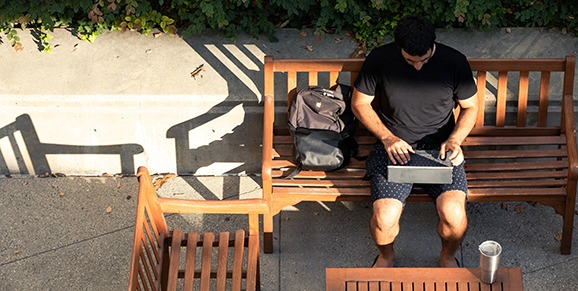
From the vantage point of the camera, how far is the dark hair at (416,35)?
5.24m

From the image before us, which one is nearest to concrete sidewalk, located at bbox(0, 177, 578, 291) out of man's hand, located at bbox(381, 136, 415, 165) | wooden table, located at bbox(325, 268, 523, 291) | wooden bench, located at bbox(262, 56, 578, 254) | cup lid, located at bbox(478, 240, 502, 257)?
wooden bench, located at bbox(262, 56, 578, 254)

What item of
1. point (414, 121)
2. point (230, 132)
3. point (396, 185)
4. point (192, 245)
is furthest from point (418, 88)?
point (192, 245)

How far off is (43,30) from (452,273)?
3643 millimetres

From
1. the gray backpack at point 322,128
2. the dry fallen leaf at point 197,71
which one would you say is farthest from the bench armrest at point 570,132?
the dry fallen leaf at point 197,71

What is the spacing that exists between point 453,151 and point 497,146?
2.76 ft

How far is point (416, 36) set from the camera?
5.24 m

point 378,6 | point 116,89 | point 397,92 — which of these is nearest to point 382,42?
point 378,6

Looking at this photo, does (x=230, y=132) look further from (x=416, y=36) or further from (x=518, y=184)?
(x=518, y=184)

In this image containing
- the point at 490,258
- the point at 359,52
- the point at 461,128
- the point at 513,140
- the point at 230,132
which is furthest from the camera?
the point at 359,52

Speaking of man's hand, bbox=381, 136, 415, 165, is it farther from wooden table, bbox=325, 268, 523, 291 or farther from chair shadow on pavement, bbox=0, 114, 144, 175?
chair shadow on pavement, bbox=0, 114, 144, 175

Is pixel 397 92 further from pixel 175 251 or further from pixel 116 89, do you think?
pixel 116 89

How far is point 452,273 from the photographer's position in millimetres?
4801

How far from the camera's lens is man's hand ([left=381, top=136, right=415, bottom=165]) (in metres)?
5.53

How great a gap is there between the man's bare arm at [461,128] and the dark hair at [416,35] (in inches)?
20.0
